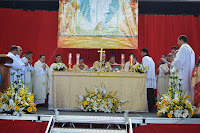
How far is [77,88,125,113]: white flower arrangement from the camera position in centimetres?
566

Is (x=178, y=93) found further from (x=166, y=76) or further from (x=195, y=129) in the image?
(x=166, y=76)

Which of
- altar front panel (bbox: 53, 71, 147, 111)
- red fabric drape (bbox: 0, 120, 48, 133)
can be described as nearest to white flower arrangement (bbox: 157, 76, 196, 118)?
altar front panel (bbox: 53, 71, 147, 111)

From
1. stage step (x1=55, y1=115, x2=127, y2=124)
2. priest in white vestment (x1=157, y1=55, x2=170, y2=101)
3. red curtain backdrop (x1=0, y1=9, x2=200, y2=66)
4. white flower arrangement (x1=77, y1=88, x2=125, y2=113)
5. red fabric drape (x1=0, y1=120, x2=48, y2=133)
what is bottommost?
red fabric drape (x1=0, y1=120, x2=48, y2=133)

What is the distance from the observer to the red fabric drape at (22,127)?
452 cm

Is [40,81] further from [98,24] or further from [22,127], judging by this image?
[22,127]

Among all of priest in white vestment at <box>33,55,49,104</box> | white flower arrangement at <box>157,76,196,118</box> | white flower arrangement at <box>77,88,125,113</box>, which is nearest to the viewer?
white flower arrangement at <box>157,76,196,118</box>

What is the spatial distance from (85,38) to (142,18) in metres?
2.84

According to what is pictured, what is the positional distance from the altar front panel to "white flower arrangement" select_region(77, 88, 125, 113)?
0.15 m

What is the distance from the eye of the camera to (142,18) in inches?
439

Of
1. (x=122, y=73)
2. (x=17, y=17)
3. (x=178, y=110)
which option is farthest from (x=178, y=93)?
(x=17, y=17)

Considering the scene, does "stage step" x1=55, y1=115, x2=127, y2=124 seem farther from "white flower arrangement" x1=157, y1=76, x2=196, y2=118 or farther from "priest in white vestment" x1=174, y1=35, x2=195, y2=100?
"priest in white vestment" x1=174, y1=35, x2=195, y2=100

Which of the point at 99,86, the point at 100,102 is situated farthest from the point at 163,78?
the point at 100,102

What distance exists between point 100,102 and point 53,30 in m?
6.37

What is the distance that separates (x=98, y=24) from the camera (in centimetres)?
1034
